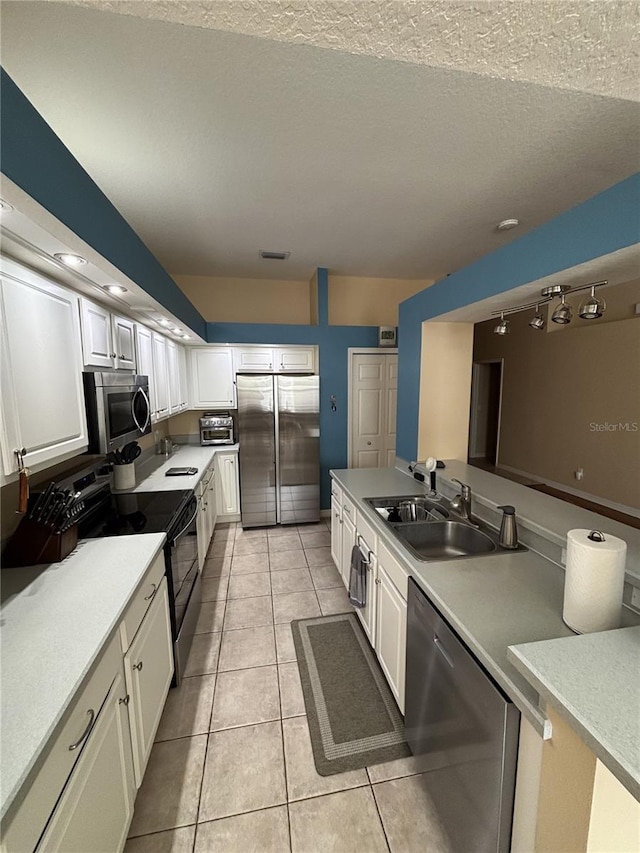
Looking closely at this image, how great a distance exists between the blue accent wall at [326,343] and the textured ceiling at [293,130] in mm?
1248

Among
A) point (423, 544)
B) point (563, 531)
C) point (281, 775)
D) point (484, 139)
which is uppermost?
point (484, 139)

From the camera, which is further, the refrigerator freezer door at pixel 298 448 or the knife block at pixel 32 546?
the refrigerator freezer door at pixel 298 448

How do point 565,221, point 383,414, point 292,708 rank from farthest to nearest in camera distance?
point 383,414, point 292,708, point 565,221

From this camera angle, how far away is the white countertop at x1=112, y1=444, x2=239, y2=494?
260 centimetres

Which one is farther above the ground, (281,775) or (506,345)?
(506,345)

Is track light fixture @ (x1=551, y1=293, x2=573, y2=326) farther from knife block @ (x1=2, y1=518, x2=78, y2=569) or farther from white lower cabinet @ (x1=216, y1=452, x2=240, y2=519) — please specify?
white lower cabinet @ (x1=216, y1=452, x2=240, y2=519)

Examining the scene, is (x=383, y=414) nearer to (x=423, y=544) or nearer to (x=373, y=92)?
(x=423, y=544)

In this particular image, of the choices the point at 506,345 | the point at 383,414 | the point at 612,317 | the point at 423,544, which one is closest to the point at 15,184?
the point at 423,544

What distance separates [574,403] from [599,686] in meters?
5.45

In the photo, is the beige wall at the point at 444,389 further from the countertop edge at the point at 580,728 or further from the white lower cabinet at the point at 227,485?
the white lower cabinet at the point at 227,485

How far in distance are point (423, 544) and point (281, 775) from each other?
3.99ft

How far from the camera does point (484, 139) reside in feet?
5.59

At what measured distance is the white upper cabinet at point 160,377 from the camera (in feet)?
9.36

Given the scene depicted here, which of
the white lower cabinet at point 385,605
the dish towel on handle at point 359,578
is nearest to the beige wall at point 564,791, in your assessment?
the white lower cabinet at point 385,605
